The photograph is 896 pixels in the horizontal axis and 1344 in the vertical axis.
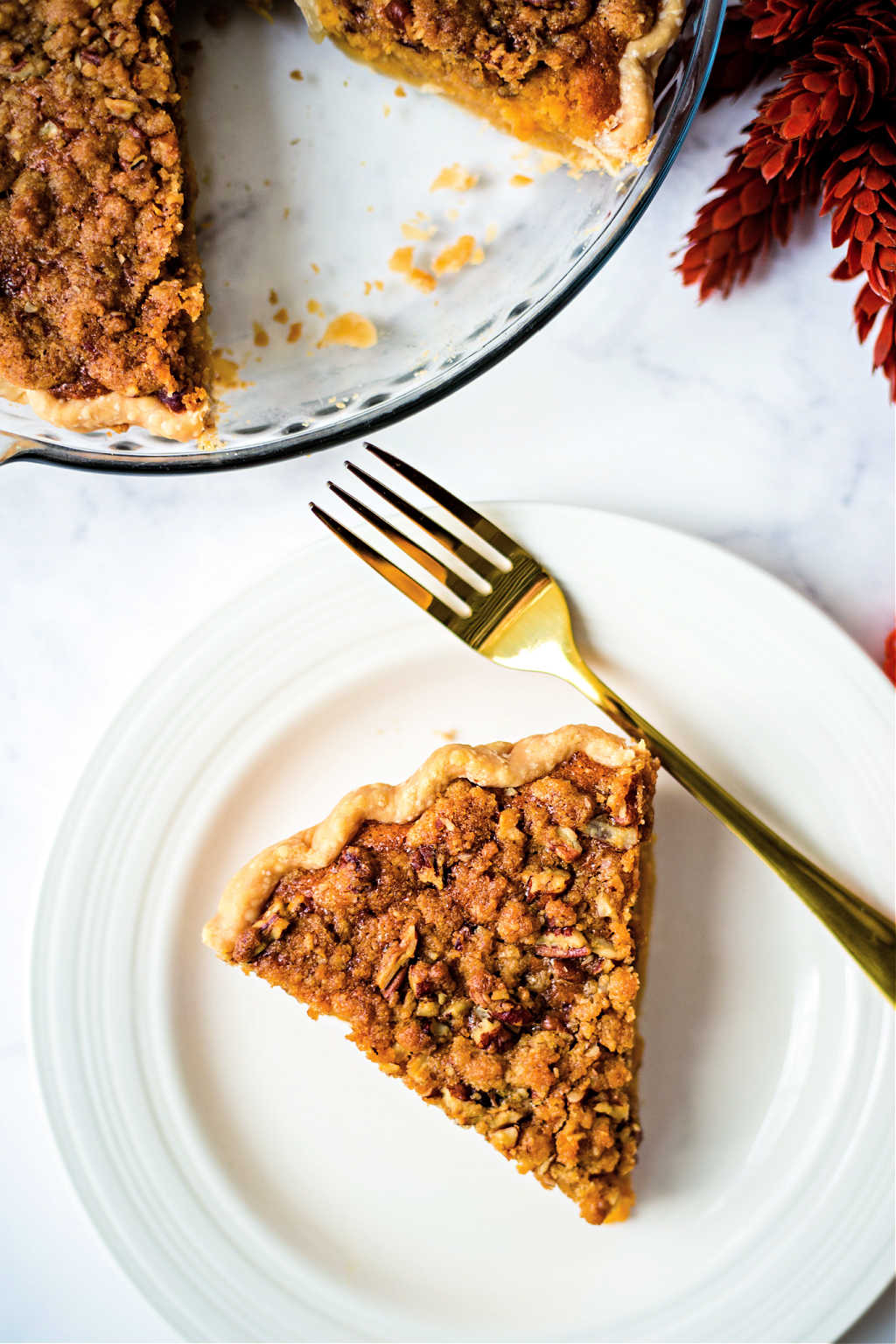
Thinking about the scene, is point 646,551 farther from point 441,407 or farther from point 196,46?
point 196,46

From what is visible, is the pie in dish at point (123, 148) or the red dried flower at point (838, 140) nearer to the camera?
the red dried flower at point (838, 140)

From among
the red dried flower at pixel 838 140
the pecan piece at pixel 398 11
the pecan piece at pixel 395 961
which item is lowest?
the pecan piece at pixel 395 961

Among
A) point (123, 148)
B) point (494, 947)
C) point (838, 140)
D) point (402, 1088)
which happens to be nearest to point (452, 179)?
point (123, 148)

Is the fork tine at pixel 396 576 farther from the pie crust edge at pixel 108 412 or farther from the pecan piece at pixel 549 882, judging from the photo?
the pecan piece at pixel 549 882

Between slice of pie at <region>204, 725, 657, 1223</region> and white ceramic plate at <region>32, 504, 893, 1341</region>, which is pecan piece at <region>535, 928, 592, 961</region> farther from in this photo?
white ceramic plate at <region>32, 504, 893, 1341</region>

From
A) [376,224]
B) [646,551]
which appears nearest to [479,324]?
[376,224]

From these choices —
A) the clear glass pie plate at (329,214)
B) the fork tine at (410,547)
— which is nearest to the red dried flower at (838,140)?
the clear glass pie plate at (329,214)
